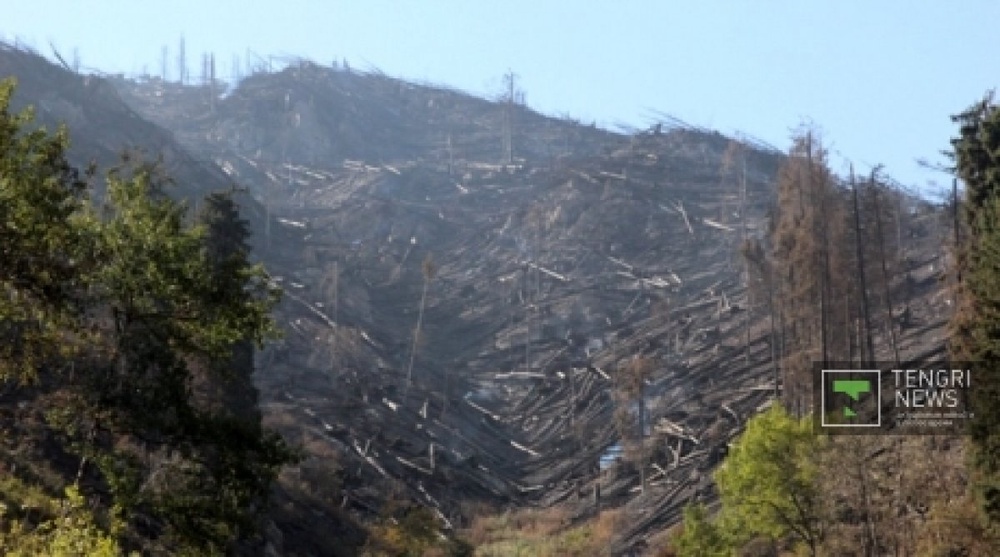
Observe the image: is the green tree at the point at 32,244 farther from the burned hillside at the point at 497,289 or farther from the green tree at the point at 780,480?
the burned hillside at the point at 497,289

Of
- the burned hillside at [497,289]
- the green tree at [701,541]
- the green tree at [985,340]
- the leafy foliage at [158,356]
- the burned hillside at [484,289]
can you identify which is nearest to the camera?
the leafy foliage at [158,356]

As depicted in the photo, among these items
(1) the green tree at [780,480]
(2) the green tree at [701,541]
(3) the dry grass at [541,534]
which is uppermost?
(1) the green tree at [780,480]

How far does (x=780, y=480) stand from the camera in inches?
1460

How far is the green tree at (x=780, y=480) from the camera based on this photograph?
1453 inches

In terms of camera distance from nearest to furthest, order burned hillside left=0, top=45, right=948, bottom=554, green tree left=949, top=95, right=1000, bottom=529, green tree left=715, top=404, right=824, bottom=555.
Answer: green tree left=949, top=95, right=1000, bottom=529, green tree left=715, top=404, right=824, bottom=555, burned hillside left=0, top=45, right=948, bottom=554

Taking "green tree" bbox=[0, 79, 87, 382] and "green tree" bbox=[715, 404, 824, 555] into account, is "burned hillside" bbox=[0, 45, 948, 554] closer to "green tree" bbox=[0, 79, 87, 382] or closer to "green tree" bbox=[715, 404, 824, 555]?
"green tree" bbox=[715, 404, 824, 555]

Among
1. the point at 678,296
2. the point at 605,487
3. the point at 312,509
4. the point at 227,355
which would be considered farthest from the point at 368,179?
the point at 227,355

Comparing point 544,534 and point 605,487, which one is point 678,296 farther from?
point 544,534

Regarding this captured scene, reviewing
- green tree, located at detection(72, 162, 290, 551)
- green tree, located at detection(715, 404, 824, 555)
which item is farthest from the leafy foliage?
green tree, located at detection(715, 404, 824, 555)

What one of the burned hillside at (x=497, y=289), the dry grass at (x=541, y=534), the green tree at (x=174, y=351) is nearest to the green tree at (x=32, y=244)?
the green tree at (x=174, y=351)

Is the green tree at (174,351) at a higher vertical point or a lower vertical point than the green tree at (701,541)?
higher

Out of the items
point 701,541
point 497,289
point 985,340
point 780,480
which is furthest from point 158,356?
point 497,289

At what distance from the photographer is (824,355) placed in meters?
45.2

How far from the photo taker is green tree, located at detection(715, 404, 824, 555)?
1453 inches
